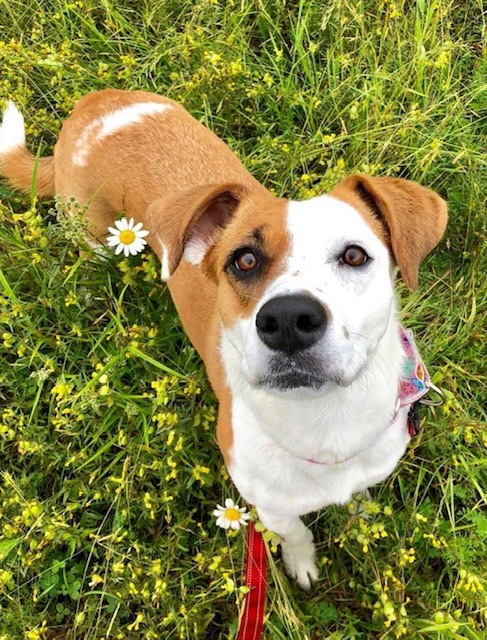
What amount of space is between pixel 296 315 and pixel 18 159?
3120 mm

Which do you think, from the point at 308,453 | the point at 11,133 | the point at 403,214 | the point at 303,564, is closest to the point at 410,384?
the point at 308,453

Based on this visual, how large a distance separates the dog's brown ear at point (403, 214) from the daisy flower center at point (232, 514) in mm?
1435

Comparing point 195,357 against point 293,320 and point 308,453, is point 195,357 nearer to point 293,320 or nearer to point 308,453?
point 308,453

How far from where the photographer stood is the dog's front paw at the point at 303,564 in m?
3.20

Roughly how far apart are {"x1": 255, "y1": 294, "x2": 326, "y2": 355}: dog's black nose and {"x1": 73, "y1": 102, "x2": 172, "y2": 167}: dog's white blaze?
6.90 ft

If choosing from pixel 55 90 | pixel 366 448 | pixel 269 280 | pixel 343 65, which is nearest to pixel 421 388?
pixel 366 448

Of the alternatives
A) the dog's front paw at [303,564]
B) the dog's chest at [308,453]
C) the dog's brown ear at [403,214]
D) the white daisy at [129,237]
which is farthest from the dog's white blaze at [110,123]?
the dog's front paw at [303,564]

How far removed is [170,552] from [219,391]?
1.03 meters

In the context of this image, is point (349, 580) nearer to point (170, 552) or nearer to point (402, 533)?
point (402, 533)

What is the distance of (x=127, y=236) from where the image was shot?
318 centimetres

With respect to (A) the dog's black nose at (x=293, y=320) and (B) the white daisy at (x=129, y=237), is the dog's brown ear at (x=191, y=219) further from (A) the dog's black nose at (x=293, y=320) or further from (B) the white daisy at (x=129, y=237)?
(A) the dog's black nose at (x=293, y=320)

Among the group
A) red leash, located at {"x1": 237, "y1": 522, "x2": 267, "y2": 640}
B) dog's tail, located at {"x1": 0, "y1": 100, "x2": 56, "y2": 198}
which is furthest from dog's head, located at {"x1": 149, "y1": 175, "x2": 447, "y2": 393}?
dog's tail, located at {"x1": 0, "y1": 100, "x2": 56, "y2": 198}

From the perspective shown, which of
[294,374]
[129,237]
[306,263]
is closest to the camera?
[294,374]

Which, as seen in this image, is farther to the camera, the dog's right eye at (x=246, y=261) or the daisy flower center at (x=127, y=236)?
the daisy flower center at (x=127, y=236)
